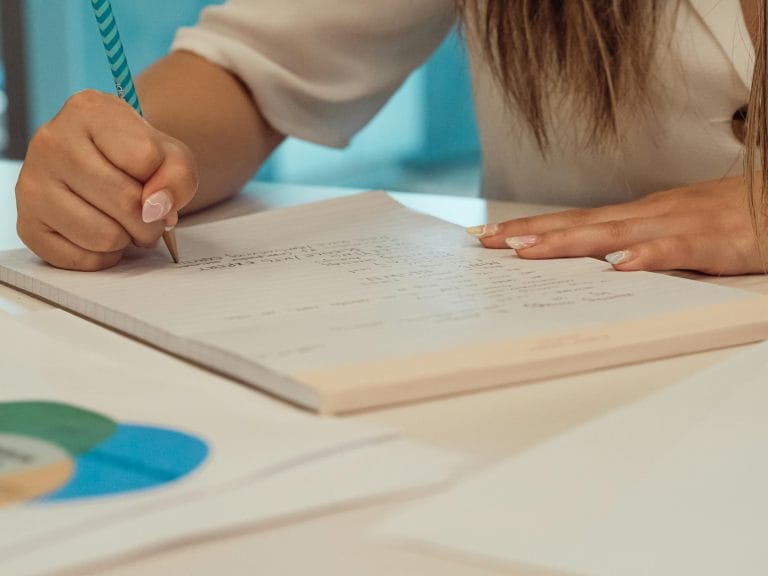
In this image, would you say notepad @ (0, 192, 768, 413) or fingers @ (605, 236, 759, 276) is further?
fingers @ (605, 236, 759, 276)

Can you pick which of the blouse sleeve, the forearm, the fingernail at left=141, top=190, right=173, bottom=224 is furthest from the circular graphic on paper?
the blouse sleeve

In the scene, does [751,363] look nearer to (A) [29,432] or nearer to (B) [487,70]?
(A) [29,432]

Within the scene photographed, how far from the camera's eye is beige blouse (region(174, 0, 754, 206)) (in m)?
0.91

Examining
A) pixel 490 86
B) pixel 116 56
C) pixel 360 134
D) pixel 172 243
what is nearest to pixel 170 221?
pixel 172 243

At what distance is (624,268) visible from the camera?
65 cm

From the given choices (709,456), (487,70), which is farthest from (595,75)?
(709,456)

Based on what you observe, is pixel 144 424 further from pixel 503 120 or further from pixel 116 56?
pixel 503 120

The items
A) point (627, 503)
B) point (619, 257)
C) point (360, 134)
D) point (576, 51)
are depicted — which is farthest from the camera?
point (360, 134)

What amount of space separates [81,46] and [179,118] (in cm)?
244

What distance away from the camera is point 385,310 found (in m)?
0.55

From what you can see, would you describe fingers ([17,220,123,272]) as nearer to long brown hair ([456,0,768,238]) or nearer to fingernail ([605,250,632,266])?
fingernail ([605,250,632,266])

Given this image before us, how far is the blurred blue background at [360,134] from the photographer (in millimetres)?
3163

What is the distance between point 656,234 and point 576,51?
245mm

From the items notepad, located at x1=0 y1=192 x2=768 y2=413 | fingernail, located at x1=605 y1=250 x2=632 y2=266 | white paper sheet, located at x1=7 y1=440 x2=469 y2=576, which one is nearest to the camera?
white paper sheet, located at x1=7 y1=440 x2=469 y2=576
